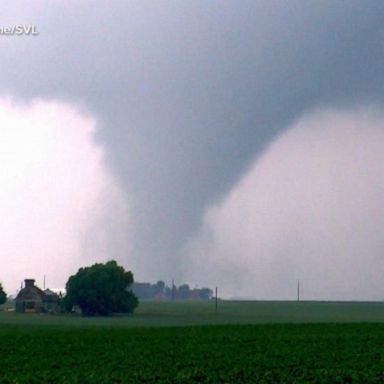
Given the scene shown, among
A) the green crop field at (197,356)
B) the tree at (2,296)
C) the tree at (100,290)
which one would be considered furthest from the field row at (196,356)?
the tree at (2,296)

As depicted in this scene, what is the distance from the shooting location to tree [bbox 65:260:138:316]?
131m

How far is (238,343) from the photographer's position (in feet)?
195

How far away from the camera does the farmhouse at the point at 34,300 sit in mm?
146500

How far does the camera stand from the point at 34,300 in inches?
5856

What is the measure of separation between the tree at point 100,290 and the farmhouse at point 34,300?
11.6 m

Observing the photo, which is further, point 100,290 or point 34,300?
point 34,300

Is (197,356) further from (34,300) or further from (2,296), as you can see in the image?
(34,300)

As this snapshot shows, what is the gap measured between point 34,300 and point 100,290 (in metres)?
22.2

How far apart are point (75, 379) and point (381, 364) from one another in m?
16.3

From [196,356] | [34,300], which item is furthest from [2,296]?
[196,356]

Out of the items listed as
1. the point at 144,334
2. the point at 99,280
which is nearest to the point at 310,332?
the point at 144,334

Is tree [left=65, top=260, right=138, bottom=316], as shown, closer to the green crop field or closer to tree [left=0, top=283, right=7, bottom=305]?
tree [left=0, top=283, right=7, bottom=305]

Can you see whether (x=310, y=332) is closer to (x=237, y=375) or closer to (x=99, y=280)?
(x=237, y=375)

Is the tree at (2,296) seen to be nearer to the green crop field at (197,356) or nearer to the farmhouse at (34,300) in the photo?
the farmhouse at (34,300)
